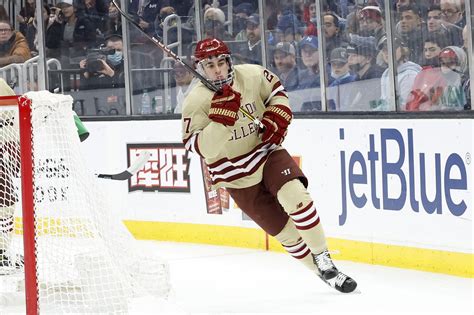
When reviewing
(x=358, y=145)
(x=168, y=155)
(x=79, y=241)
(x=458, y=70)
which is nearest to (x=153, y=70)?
(x=168, y=155)

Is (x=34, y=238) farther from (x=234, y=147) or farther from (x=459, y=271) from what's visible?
(x=459, y=271)

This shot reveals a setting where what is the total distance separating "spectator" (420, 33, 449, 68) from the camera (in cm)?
575

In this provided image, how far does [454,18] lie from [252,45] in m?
1.76

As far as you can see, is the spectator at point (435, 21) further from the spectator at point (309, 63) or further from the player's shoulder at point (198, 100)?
the player's shoulder at point (198, 100)

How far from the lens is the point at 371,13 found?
620cm

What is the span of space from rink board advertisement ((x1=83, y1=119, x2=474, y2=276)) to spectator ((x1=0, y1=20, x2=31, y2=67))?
1.25 meters

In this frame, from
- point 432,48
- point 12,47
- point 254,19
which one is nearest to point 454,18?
point 432,48

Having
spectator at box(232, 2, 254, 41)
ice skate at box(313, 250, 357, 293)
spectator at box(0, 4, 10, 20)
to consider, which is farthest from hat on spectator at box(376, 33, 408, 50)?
spectator at box(0, 4, 10, 20)

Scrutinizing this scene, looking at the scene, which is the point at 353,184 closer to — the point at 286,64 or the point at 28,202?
the point at 286,64

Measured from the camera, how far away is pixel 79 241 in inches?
181

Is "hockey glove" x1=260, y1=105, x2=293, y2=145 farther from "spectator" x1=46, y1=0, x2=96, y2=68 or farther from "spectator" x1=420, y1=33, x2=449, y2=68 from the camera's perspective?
"spectator" x1=46, y1=0, x2=96, y2=68

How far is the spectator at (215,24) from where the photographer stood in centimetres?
735

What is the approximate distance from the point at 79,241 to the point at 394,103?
80.7 inches

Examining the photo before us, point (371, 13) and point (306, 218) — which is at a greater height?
point (371, 13)
